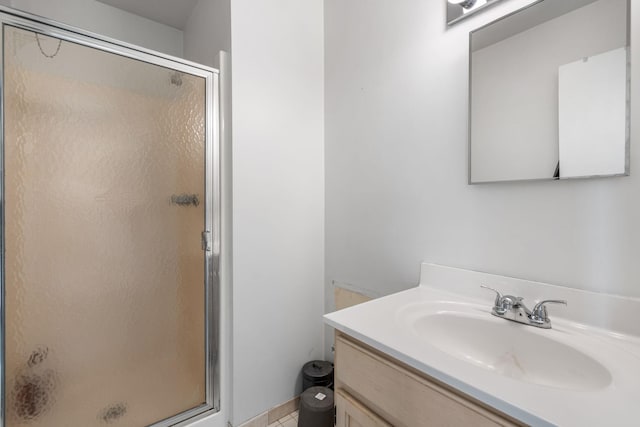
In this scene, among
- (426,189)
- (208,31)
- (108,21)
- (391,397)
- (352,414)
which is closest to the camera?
(391,397)

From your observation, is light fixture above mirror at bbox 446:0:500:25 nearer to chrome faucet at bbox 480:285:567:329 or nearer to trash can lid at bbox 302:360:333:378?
chrome faucet at bbox 480:285:567:329

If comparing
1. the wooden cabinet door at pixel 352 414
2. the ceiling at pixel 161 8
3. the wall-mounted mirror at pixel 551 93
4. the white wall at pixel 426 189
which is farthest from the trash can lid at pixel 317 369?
the ceiling at pixel 161 8

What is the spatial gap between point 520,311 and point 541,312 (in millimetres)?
52

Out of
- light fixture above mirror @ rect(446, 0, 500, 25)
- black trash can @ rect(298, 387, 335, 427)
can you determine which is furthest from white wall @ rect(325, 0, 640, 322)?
black trash can @ rect(298, 387, 335, 427)

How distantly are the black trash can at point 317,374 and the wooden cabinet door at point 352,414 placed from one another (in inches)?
26.7

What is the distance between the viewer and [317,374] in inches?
60.5

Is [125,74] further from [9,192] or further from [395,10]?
[395,10]

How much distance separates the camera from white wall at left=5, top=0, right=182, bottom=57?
169 cm

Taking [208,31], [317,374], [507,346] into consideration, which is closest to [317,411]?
[317,374]

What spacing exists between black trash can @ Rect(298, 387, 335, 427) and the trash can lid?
17cm

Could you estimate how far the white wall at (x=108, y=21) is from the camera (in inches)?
66.5

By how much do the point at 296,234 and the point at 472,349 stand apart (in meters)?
1.00

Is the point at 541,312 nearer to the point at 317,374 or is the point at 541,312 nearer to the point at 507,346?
the point at 507,346

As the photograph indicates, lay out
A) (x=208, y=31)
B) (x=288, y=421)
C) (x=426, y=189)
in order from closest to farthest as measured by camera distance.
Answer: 1. (x=426, y=189)
2. (x=288, y=421)
3. (x=208, y=31)
